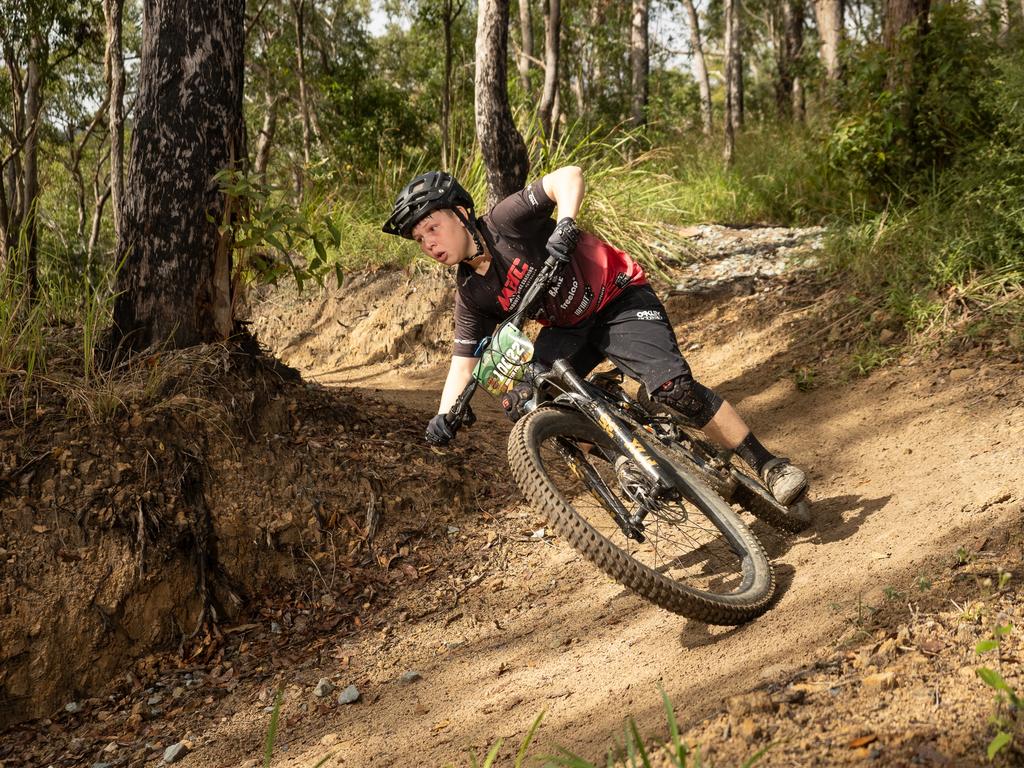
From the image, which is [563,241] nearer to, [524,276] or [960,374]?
[524,276]

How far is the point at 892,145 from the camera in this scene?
23.1 ft

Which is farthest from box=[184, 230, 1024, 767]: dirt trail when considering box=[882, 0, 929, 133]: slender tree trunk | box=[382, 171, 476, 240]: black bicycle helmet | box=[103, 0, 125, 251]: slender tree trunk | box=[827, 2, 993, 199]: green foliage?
box=[103, 0, 125, 251]: slender tree trunk

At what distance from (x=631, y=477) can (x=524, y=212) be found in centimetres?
118

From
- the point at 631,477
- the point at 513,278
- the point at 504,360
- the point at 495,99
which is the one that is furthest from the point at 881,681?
the point at 495,99

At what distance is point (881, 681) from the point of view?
7.50ft

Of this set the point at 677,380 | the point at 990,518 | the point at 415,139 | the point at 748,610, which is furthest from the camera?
the point at 415,139

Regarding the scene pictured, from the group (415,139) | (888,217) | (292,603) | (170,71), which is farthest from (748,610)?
(415,139)

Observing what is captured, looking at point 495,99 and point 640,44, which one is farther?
point 640,44

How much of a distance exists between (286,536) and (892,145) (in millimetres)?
5828

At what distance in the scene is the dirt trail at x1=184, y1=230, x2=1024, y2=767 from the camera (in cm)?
285

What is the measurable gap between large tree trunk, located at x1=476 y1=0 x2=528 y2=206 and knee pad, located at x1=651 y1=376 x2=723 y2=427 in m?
4.09

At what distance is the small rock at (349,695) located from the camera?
3.47 metres

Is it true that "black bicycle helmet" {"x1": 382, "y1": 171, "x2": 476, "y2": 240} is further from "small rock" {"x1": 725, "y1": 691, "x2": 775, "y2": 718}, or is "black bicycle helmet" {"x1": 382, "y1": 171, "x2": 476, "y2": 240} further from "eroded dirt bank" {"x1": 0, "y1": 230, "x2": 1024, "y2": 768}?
"small rock" {"x1": 725, "y1": 691, "x2": 775, "y2": 718}

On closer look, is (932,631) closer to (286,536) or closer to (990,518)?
(990,518)
